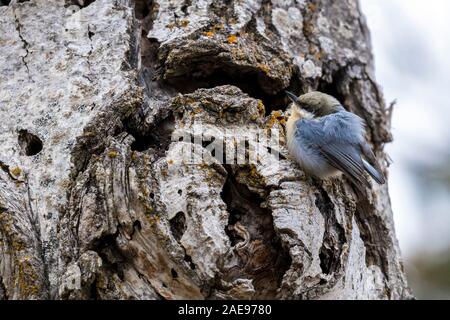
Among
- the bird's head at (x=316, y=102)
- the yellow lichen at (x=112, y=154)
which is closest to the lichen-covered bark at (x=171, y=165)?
the yellow lichen at (x=112, y=154)

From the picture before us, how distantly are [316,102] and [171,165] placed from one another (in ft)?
3.02

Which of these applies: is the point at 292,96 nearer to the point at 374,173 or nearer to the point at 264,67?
the point at 264,67

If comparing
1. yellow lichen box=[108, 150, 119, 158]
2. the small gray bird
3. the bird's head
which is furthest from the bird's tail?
yellow lichen box=[108, 150, 119, 158]

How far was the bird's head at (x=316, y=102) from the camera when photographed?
2.87 m

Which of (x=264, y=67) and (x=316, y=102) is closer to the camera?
(x=264, y=67)

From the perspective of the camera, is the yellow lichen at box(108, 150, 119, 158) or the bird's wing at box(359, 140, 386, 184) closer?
the yellow lichen at box(108, 150, 119, 158)

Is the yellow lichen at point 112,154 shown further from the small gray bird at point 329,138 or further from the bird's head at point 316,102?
the bird's head at point 316,102

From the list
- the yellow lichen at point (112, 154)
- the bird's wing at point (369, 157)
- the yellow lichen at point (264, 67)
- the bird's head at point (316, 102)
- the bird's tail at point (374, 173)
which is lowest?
the yellow lichen at point (112, 154)

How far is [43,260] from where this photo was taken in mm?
2162

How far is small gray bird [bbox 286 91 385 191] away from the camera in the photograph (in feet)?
9.05

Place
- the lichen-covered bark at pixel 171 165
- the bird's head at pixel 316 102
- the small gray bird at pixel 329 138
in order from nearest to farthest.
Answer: the lichen-covered bark at pixel 171 165
the small gray bird at pixel 329 138
the bird's head at pixel 316 102

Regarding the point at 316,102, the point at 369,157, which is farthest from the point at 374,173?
the point at 316,102

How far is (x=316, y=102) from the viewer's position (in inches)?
114

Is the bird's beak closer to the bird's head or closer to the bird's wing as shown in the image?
the bird's head
